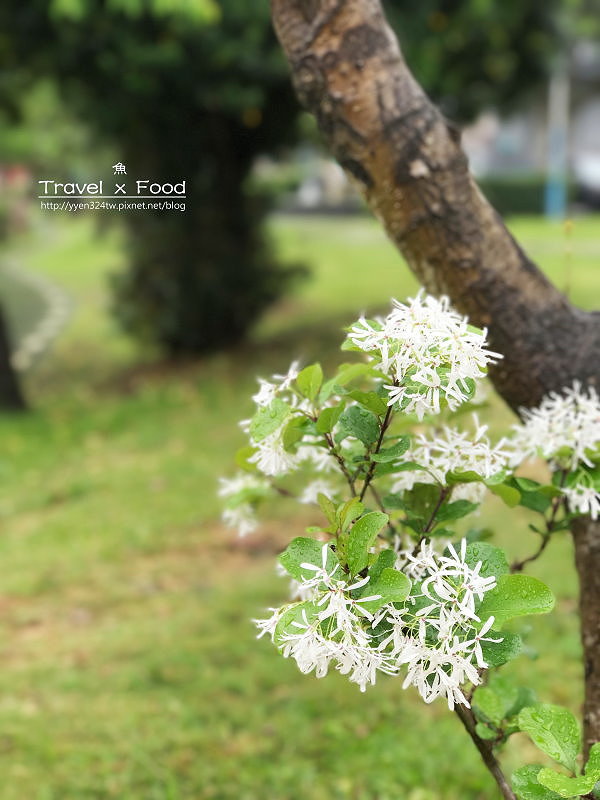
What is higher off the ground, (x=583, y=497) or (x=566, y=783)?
(x=583, y=497)

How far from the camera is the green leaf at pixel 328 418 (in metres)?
1.25

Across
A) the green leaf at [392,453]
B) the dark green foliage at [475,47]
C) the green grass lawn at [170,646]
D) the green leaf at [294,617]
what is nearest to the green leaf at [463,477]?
the green leaf at [392,453]

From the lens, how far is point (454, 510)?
1392 millimetres

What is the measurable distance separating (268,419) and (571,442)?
557 mm

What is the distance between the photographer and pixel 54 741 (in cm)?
322

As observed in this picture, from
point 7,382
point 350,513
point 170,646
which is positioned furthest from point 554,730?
point 7,382

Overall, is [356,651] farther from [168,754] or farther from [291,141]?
[291,141]

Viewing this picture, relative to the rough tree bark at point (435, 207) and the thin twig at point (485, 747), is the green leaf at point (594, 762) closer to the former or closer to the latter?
the thin twig at point (485, 747)

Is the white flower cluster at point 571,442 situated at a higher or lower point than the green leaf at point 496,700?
higher

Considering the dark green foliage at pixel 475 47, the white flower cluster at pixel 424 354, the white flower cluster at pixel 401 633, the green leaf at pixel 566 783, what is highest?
the dark green foliage at pixel 475 47

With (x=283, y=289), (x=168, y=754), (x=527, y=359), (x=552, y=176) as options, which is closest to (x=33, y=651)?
(x=168, y=754)

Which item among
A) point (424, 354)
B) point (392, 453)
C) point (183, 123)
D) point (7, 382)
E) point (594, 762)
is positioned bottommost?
point (7, 382)

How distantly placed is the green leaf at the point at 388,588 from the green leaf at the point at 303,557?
57 mm

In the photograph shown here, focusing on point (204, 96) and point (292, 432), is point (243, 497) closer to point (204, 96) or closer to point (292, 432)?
point (292, 432)
